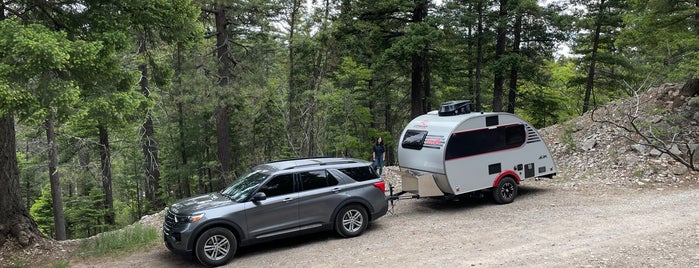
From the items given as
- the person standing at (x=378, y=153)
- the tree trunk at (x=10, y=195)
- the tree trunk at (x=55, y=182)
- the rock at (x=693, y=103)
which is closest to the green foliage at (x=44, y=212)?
the tree trunk at (x=55, y=182)

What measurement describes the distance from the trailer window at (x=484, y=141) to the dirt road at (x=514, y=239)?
148cm

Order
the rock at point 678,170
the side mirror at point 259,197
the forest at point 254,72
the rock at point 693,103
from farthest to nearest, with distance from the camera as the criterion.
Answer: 1. the rock at point 693,103
2. the rock at point 678,170
3. the side mirror at point 259,197
4. the forest at point 254,72

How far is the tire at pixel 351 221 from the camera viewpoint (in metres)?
9.12

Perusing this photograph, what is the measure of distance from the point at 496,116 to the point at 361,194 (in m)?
4.33

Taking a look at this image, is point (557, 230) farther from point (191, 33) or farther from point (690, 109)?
point (690, 109)

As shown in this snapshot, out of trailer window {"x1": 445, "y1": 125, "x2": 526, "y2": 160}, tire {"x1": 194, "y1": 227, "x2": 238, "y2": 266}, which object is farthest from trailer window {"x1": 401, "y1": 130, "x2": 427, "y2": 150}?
tire {"x1": 194, "y1": 227, "x2": 238, "y2": 266}

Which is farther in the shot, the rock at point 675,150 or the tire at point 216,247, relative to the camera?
the rock at point 675,150

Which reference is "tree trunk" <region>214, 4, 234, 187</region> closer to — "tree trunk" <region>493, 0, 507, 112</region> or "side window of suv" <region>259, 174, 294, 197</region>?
"side window of suv" <region>259, 174, 294, 197</region>

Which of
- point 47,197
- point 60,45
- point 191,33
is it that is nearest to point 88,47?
point 60,45

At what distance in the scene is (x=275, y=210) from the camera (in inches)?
335

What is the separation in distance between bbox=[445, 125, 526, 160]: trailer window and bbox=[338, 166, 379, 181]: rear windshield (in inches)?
80.5

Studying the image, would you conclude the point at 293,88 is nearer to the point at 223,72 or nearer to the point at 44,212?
the point at 223,72

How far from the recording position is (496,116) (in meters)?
11.3

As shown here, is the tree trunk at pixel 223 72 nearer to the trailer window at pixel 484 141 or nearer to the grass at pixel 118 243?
the grass at pixel 118 243
